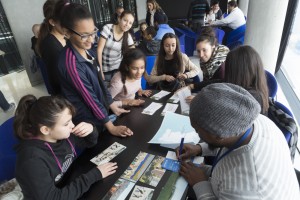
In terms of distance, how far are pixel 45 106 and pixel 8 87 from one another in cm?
383

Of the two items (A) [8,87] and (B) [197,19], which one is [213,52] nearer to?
(B) [197,19]

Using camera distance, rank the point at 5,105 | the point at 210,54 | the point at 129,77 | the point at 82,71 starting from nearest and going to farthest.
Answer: the point at 82,71, the point at 129,77, the point at 210,54, the point at 5,105

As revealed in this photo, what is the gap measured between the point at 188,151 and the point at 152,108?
0.58m

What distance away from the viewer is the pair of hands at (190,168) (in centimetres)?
93

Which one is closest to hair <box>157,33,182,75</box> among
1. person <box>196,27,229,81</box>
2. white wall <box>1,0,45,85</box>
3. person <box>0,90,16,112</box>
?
person <box>196,27,229,81</box>

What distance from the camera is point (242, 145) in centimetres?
73

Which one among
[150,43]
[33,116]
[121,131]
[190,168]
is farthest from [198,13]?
[33,116]

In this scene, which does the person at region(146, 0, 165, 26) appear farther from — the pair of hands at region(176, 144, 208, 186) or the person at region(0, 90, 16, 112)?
the pair of hands at region(176, 144, 208, 186)

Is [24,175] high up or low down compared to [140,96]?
up

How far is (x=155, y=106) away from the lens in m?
1.62

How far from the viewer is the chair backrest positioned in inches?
43.9

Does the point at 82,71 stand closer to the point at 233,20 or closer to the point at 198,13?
the point at 233,20

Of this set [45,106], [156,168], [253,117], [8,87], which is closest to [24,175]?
[45,106]

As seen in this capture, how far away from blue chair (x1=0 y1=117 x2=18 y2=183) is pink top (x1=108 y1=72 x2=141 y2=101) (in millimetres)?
843
